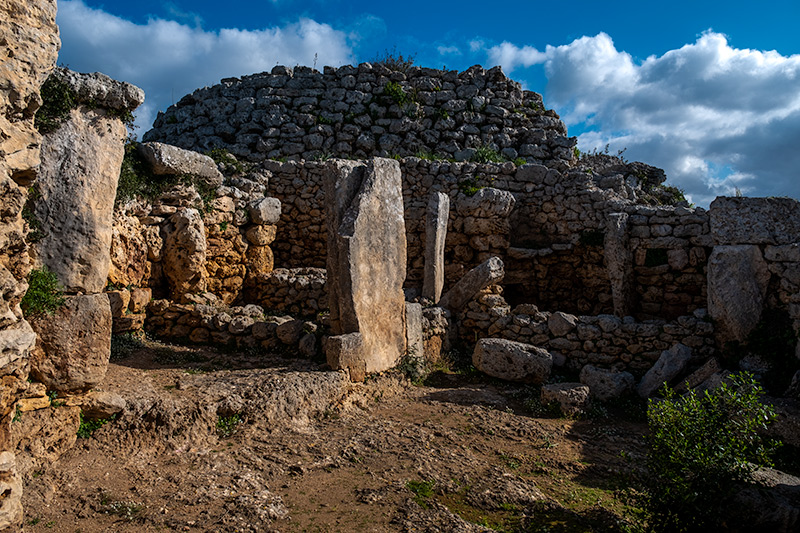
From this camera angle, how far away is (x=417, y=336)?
7355 millimetres

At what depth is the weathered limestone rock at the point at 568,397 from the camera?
6172mm

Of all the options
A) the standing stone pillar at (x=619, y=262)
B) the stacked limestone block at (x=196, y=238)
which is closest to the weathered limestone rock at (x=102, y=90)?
the stacked limestone block at (x=196, y=238)

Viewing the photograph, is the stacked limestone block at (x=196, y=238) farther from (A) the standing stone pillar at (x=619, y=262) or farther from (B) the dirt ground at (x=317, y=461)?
(A) the standing stone pillar at (x=619, y=262)

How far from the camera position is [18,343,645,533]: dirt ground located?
349cm

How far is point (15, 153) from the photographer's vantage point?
2.83 meters

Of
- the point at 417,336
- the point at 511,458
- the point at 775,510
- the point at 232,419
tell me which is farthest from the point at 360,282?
the point at 775,510

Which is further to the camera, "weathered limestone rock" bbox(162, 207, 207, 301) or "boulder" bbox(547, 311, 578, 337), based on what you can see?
"weathered limestone rock" bbox(162, 207, 207, 301)

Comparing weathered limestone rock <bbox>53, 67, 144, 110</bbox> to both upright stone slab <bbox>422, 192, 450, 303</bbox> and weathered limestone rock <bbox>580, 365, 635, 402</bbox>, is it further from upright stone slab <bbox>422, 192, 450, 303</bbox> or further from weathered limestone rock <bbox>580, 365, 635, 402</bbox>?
weathered limestone rock <bbox>580, 365, 635, 402</bbox>

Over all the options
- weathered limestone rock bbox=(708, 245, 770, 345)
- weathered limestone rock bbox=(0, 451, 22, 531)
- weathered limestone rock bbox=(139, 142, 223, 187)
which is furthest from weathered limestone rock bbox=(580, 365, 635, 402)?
weathered limestone rock bbox=(139, 142, 223, 187)

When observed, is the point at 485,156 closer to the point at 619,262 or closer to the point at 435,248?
the point at 435,248

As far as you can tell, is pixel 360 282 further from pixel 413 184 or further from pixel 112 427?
pixel 413 184

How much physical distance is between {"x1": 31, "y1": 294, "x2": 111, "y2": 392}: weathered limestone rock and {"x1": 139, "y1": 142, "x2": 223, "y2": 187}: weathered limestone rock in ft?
13.9

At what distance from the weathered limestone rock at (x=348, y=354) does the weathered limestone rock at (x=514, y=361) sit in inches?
71.5

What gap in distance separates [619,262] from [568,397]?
3.62 metres
